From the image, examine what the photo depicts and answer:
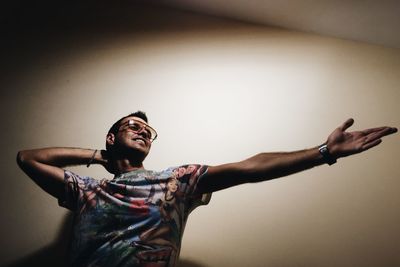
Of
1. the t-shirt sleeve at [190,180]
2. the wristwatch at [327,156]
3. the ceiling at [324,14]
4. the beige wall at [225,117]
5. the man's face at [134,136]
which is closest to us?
the wristwatch at [327,156]

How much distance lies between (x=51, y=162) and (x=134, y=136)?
0.35m

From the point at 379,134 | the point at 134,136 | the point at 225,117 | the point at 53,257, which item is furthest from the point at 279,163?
the point at 53,257

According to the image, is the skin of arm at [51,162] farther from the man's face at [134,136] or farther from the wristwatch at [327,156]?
the wristwatch at [327,156]

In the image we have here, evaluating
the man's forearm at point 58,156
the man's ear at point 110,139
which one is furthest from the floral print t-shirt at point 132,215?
the man's ear at point 110,139

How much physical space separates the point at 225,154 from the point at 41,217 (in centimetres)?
92

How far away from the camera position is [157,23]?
2213mm

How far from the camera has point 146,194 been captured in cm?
129

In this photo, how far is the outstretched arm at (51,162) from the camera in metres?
1.36

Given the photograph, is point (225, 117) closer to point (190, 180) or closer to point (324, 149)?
point (190, 180)

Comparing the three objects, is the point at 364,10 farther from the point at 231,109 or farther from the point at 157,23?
the point at 157,23

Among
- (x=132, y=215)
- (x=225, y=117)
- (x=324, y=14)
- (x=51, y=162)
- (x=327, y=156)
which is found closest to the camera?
(x=327, y=156)

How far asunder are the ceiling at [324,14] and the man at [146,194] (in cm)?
114

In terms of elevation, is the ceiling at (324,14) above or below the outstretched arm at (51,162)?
above

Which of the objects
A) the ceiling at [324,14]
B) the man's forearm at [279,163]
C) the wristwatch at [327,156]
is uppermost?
the ceiling at [324,14]
